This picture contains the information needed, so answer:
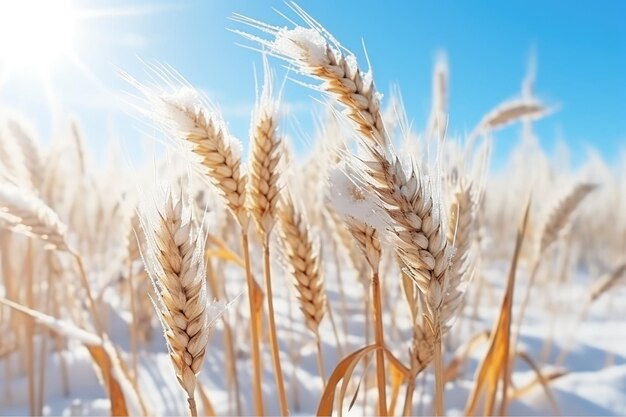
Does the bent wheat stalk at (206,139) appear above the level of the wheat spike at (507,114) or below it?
below

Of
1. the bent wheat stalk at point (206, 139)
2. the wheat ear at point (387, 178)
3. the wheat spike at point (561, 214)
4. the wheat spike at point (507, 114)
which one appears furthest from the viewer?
the wheat spike at point (507, 114)

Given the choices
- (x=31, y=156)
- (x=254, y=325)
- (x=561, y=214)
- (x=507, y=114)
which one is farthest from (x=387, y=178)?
(x=507, y=114)

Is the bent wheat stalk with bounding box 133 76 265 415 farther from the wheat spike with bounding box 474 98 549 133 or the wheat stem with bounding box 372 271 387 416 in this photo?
the wheat spike with bounding box 474 98 549 133

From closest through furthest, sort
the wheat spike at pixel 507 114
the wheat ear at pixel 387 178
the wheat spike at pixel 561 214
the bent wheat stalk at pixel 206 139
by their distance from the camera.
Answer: the wheat ear at pixel 387 178 < the bent wheat stalk at pixel 206 139 < the wheat spike at pixel 561 214 < the wheat spike at pixel 507 114

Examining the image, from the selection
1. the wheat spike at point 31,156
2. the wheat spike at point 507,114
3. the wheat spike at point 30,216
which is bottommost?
the wheat spike at point 30,216

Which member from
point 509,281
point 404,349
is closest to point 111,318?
point 404,349

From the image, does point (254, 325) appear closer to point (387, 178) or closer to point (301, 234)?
point (301, 234)

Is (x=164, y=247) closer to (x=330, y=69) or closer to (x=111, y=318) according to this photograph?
(x=330, y=69)

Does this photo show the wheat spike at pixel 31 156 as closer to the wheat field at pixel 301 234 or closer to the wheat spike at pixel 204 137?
the wheat field at pixel 301 234

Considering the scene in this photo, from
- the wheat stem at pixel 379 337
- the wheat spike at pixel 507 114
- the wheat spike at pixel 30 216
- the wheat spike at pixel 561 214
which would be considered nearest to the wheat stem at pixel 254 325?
the wheat stem at pixel 379 337
